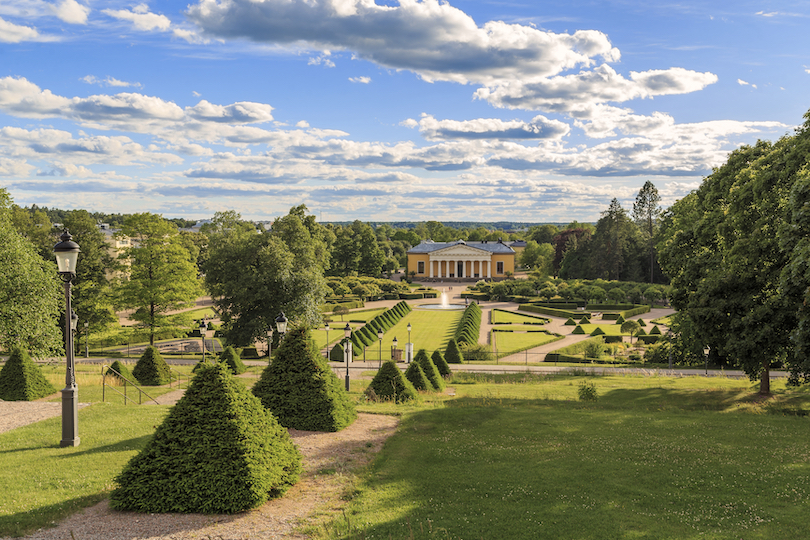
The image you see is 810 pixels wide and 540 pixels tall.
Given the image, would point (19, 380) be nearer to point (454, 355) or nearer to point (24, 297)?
point (24, 297)

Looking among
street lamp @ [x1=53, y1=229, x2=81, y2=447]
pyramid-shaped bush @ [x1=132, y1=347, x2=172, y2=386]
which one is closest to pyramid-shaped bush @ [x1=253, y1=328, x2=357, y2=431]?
street lamp @ [x1=53, y1=229, x2=81, y2=447]

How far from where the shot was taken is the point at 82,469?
1059 cm

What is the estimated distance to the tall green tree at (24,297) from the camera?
74.8ft

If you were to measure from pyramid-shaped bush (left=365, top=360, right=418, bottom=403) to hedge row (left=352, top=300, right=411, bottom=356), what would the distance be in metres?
18.5

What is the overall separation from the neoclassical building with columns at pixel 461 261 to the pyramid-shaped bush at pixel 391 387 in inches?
4111

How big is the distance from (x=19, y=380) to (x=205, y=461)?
1463 centimetres

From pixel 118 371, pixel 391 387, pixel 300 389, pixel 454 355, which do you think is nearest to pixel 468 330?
pixel 454 355

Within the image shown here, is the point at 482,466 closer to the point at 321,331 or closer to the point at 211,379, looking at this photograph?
the point at 211,379

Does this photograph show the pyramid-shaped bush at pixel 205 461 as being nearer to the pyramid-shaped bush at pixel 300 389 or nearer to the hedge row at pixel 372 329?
the pyramid-shaped bush at pixel 300 389

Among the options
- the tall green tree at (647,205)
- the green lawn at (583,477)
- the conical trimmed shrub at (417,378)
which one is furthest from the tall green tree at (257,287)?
the tall green tree at (647,205)

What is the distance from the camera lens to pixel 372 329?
47.1 meters

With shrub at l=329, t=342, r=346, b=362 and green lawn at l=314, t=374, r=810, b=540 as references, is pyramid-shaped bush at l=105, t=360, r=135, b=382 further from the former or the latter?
green lawn at l=314, t=374, r=810, b=540

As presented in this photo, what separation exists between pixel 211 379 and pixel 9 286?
18653mm

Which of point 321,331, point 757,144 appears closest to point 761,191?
point 757,144
